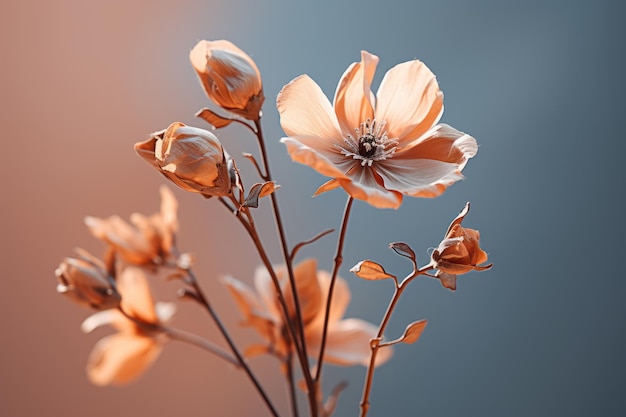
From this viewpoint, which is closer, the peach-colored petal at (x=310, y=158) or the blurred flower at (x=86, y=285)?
the peach-colored petal at (x=310, y=158)

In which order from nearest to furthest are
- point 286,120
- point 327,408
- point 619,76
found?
point 286,120, point 327,408, point 619,76

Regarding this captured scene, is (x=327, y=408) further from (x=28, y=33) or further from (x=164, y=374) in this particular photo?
(x=28, y=33)

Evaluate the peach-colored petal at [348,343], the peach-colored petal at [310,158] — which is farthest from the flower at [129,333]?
the peach-colored petal at [310,158]

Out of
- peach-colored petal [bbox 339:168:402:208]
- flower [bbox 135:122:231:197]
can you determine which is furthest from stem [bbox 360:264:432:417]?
flower [bbox 135:122:231:197]

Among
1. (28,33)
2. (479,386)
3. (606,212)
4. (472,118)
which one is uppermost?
(28,33)

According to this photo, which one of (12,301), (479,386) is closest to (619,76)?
(479,386)

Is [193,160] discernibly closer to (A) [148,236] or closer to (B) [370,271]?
(B) [370,271]

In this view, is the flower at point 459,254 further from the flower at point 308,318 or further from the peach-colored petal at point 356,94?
the flower at point 308,318
